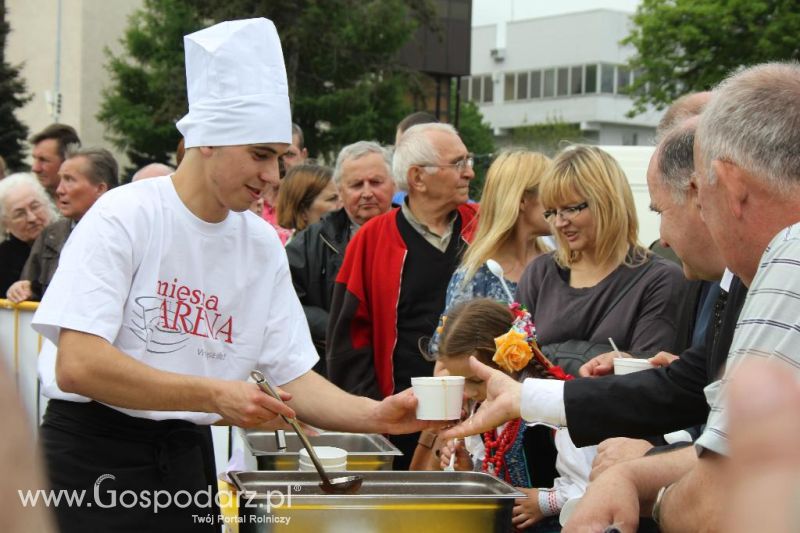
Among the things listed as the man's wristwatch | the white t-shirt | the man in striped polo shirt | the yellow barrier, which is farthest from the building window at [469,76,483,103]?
the man in striped polo shirt

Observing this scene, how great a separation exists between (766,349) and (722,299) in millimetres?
1387

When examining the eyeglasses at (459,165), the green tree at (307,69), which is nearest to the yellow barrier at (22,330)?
the eyeglasses at (459,165)

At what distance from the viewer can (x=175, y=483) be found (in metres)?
3.20

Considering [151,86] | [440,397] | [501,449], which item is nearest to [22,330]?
[501,449]

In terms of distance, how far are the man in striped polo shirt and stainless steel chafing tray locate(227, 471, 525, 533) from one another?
0.46 meters

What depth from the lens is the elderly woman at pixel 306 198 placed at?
291 inches

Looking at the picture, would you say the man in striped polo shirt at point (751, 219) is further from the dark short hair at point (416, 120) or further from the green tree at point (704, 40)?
the green tree at point (704, 40)

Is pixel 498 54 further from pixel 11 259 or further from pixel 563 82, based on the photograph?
pixel 11 259

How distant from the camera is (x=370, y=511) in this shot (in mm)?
2479

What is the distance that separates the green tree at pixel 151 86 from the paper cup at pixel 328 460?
29826 millimetres

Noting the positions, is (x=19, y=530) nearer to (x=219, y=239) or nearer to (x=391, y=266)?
(x=219, y=239)

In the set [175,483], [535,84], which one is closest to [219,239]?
[175,483]

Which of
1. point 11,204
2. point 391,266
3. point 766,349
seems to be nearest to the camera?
point 766,349

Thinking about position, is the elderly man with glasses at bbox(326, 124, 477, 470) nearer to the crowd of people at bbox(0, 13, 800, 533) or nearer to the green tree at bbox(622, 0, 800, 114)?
the crowd of people at bbox(0, 13, 800, 533)
